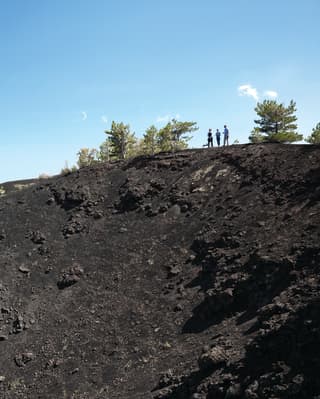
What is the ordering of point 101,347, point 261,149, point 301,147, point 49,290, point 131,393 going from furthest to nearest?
point 261,149
point 301,147
point 49,290
point 101,347
point 131,393

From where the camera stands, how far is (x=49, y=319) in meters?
16.2

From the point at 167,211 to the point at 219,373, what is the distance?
1159 cm

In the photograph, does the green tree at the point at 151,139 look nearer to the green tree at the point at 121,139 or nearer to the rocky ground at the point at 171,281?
the green tree at the point at 121,139

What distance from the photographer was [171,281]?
16094 mm

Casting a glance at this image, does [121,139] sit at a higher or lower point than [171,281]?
higher

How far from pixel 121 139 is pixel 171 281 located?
25.2 m

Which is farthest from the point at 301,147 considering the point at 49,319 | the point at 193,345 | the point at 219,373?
the point at 49,319

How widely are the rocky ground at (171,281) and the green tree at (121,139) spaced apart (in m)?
14.7

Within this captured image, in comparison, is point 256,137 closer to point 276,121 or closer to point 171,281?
point 276,121

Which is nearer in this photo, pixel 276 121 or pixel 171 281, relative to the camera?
pixel 171 281

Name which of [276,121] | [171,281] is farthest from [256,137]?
[171,281]

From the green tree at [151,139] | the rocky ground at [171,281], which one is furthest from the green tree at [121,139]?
the rocky ground at [171,281]

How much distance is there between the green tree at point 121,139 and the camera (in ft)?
127

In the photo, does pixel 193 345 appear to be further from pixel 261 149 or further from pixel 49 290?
pixel 261 149
